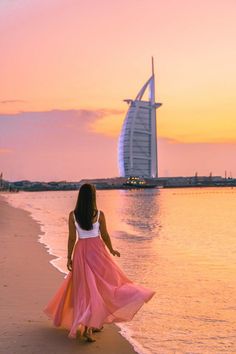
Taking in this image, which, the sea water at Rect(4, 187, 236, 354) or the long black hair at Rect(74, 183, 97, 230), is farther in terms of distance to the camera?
the sea water at Rect(4, 187, 236, 354)

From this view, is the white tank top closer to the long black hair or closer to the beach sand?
the long black hair

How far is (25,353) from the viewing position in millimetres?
4621

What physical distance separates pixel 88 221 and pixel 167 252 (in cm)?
927

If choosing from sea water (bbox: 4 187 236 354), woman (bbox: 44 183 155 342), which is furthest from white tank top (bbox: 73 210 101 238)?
sea water (bbox: 4 187 236 354)

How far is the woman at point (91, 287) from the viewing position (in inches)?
192

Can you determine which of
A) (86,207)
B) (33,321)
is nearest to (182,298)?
(33,321)

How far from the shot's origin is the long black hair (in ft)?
16.6

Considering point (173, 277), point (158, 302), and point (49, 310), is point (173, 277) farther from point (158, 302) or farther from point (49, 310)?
point (49, 310)

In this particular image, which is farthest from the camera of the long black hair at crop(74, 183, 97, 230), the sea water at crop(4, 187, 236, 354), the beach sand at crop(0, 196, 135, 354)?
the sea water at crop(4, 187, 236, 354)

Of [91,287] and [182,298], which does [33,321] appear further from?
[182,298]

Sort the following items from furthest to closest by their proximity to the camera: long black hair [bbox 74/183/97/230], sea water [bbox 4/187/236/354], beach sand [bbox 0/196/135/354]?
sea water [bbox 4/187/236/354], long black hair [bbox 74/183/97/230], beach sand [bbox 0/196/135/354]

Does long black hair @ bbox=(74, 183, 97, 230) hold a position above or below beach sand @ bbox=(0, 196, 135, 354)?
above

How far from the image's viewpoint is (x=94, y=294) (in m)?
4.89

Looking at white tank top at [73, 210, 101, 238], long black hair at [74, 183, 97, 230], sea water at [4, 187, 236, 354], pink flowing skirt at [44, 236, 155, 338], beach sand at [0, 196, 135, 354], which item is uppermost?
long black hair at [74, 183, 97, 230]
